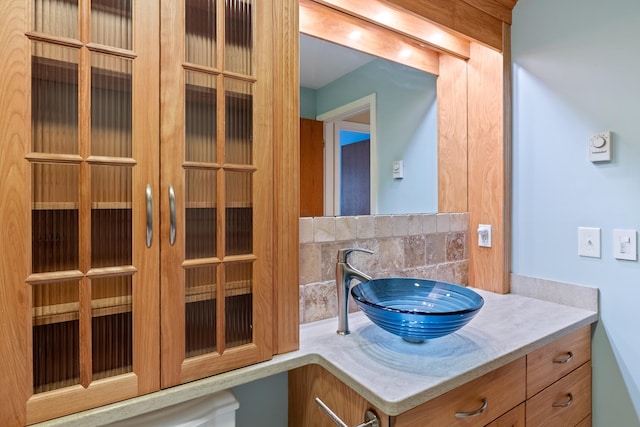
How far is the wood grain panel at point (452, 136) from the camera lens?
182 cm

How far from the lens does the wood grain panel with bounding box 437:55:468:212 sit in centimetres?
182

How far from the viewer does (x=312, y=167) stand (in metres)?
1.46

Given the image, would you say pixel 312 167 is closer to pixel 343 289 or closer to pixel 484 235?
pixel 343 289

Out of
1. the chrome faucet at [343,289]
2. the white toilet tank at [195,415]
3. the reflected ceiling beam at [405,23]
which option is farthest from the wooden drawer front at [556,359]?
the reflected ceiling beam at [405,23]

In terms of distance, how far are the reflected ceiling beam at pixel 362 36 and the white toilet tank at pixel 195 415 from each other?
134cm

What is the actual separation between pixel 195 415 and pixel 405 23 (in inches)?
66.5

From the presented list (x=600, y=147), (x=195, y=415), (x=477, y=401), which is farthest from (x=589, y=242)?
(x=195, y=415)

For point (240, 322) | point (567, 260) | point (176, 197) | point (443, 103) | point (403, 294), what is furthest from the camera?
point (443, 103)

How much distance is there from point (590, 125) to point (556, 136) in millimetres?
131

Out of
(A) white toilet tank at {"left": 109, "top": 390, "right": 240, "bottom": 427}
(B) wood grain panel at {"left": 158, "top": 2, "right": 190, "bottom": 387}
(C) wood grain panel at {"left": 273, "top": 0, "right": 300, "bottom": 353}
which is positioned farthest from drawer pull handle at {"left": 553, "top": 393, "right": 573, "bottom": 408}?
(B) wood grain panel at {"left": 158, "top": 2, "right": 190, "bottom": 387}

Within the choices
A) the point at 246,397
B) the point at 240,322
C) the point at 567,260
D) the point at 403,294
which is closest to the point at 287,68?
the point at 240,322

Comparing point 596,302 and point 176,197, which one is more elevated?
point 176,197

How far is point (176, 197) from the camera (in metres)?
0.86

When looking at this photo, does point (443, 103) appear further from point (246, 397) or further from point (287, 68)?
point (246, 397)
